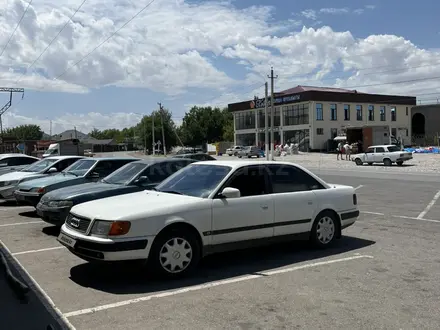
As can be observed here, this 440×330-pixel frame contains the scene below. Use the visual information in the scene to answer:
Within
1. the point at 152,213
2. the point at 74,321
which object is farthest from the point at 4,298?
the point at 152,213

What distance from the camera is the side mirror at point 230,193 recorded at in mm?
6230

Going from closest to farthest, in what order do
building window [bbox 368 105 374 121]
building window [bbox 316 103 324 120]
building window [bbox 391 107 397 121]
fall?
1. building window [bbox 316 103 324 120]
2. building window [bbox 368 105 374 121]
3. building window [bbox 391 107 397 121]

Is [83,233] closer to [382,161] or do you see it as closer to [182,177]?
[182,177]

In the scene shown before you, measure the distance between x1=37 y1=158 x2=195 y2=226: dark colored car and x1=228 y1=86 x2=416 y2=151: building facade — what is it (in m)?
57.9

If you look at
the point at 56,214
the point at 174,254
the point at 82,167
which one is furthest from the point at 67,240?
the point at 82,167

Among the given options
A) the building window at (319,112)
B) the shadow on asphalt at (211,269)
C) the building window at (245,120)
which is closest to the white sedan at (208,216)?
the shadow on asphalt at (211,269)

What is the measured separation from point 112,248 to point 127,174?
4.40 metres

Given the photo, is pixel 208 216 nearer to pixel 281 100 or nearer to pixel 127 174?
pixel 127 174

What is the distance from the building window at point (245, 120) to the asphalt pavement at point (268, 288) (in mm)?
75632

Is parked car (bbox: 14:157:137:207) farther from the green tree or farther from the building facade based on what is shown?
the green tree

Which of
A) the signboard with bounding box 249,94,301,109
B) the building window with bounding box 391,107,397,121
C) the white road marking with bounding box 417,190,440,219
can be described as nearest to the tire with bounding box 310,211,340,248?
the white road marking with bounding box 417,190,440,219

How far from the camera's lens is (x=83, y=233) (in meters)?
5.80

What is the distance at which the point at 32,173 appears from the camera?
14.3m

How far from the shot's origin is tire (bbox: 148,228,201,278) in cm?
567
